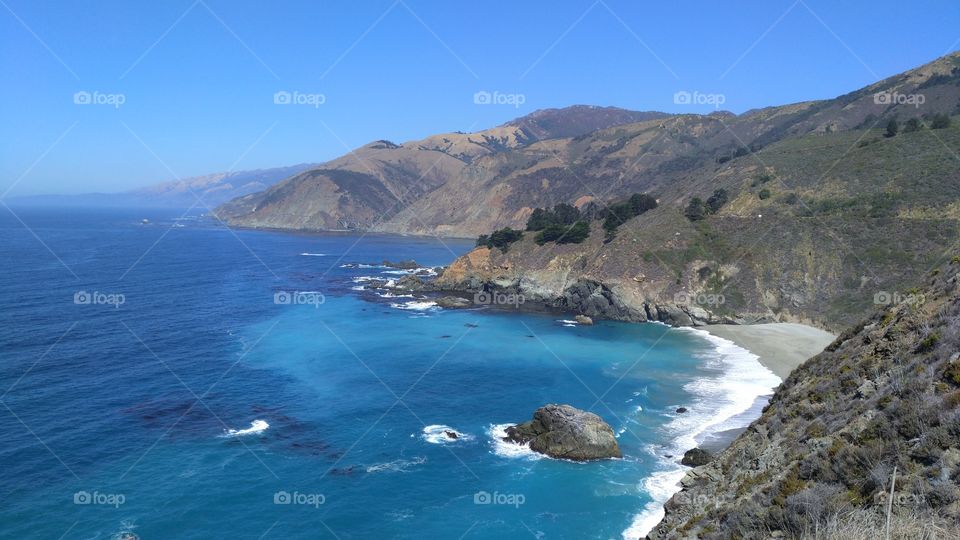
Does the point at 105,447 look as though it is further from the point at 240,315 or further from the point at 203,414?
the point at 240,315

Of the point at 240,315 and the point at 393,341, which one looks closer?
the point at 393,341

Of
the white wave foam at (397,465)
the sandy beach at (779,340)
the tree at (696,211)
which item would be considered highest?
the tree at (696,211)

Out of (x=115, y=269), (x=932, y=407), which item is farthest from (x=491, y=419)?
(x=115, y=269)

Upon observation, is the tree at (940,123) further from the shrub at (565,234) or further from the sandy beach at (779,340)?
the shrub at (565,234)

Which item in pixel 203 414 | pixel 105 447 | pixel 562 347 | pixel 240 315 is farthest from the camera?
pixel 240 315

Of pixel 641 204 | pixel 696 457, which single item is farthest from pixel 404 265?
pixel 696 457

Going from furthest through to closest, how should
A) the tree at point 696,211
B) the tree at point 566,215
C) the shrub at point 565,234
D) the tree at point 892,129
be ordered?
1. the tree at point 566,215
2. the shrub at point 565,234
3. the tree at point 696,211
4. the tree at point 892,129

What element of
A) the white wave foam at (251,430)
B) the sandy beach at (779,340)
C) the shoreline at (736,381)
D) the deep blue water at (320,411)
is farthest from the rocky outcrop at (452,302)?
the white wave foam at (251,430)
